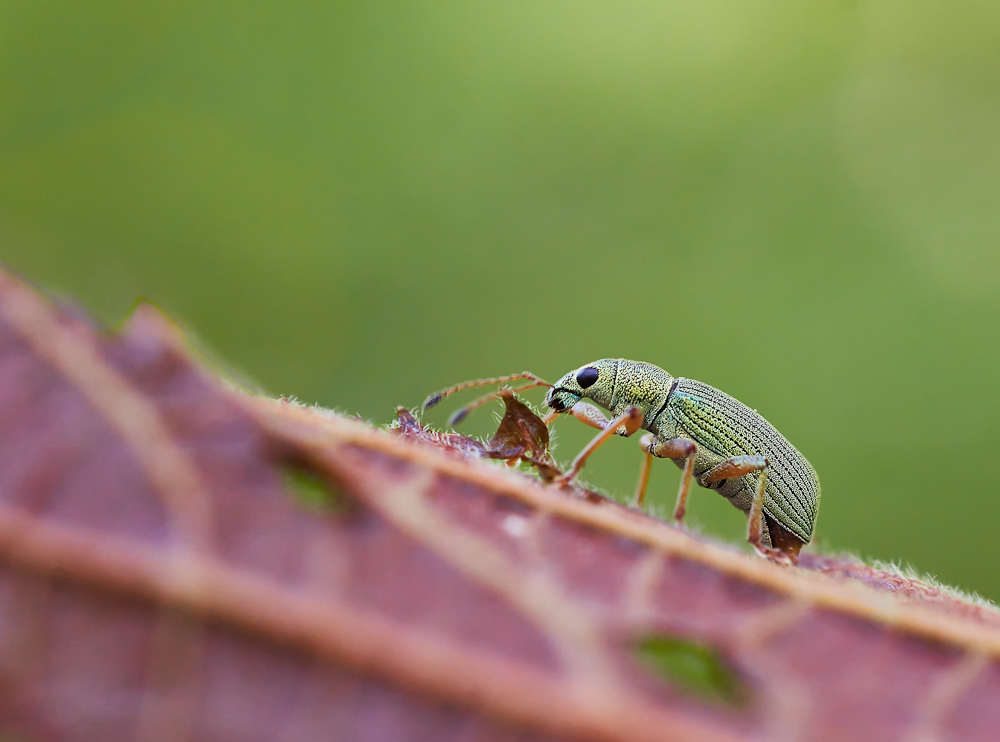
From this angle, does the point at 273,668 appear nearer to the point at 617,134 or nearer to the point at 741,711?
the point at 741,711

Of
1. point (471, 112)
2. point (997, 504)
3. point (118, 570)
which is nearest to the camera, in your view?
point (118, 570)

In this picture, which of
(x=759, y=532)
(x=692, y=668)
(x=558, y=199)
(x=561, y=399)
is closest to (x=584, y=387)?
(x=561, y=399)

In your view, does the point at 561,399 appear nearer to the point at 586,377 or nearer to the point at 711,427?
the point at 586,377

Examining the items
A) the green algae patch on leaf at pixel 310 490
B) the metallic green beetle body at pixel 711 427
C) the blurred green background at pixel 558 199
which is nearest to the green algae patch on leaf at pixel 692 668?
the green algae patch on leaf at pixel 310 490

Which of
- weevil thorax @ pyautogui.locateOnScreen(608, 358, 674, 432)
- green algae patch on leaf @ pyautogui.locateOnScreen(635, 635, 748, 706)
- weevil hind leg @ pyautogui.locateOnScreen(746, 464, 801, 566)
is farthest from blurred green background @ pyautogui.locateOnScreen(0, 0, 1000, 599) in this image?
green algae patch on leaf @ pyautogui.locateOnScreen(635, 635, 748, 706)

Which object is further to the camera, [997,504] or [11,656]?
[997,504]

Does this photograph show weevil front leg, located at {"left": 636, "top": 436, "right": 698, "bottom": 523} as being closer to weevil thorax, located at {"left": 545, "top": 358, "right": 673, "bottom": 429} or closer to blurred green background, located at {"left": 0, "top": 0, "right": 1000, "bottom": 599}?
weevil thorax, located at {"left": 545, "top": 358, "right": 673, "bottom": 429}

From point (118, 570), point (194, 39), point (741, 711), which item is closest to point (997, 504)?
point (741, 711)

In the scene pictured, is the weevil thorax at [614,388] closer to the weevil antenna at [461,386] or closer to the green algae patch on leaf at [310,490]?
the weevil antenna at [461,386]
